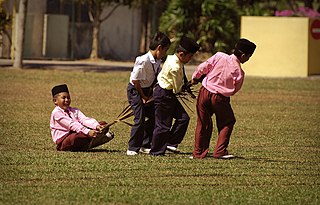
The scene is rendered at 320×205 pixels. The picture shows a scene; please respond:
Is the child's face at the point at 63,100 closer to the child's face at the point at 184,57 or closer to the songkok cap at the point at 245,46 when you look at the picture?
the child's face at the point at 184,57

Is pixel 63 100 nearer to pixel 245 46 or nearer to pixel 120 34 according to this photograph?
pixel 245 46

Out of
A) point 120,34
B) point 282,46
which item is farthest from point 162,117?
point 120,34

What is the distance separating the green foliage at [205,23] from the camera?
114 feet

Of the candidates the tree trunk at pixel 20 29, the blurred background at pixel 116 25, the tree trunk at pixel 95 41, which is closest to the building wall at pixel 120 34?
the blurred background at pixel 116 25

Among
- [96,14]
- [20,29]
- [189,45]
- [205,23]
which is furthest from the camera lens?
[96,14]

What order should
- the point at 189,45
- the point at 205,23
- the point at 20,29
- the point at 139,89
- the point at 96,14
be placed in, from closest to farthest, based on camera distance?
1. the point at 189,45
2. the point at 139,89
3. the point at 20,29
4. the point at 205,23
5. the point at 96,14

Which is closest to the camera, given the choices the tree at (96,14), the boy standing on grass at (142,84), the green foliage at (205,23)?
the boy standing on grass at (142,84)

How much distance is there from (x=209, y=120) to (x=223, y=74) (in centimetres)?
60

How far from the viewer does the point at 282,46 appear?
104 ft

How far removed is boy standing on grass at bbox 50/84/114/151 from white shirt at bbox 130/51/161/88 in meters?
0.70

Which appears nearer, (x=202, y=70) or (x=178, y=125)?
(x=202, y=70)

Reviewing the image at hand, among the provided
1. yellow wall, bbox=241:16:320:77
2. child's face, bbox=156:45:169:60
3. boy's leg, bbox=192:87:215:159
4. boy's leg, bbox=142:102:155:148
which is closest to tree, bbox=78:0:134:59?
yellow wall, bbox=241:16:320:77

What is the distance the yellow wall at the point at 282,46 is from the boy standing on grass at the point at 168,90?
20101 mm

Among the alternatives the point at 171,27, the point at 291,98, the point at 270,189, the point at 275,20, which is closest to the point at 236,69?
the point at 270,189
